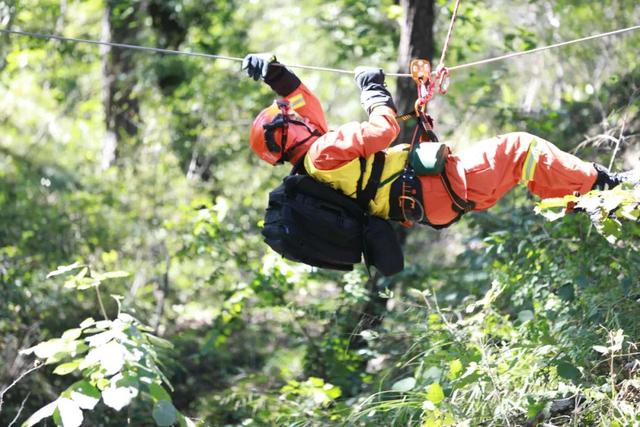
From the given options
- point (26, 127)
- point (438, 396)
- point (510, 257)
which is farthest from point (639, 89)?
point (26, 127)

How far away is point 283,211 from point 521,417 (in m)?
1.69

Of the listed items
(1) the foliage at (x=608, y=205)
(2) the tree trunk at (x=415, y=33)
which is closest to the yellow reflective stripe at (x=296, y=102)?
(1) the foliage at (x=608, y=205)

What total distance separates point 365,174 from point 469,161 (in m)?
0.57

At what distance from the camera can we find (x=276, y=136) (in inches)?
A: 187

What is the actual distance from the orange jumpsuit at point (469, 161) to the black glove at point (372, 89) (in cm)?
7

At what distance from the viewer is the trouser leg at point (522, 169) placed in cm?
452

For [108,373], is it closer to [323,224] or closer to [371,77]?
[323,224]

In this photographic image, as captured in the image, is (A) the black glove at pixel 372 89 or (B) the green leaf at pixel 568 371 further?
(A) the black glove at pixel 372 89

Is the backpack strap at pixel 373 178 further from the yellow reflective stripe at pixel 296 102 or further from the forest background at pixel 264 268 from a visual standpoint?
the forest background at pixel 264 268

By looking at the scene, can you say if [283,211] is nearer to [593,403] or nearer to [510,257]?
[593,403]

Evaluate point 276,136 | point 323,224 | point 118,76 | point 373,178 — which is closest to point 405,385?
point 323,224

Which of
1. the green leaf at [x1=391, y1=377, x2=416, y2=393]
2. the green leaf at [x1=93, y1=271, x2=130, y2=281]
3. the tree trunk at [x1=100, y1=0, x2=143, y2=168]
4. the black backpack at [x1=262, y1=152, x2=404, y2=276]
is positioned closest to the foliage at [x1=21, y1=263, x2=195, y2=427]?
the green leaf at [x1=93, y1=271, x2=130, y2=281]

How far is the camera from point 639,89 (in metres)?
6.11

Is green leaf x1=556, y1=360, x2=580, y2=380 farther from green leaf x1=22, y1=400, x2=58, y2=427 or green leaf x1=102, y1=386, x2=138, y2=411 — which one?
green leaf x1=22, y1=400, x2=58, y2=427
